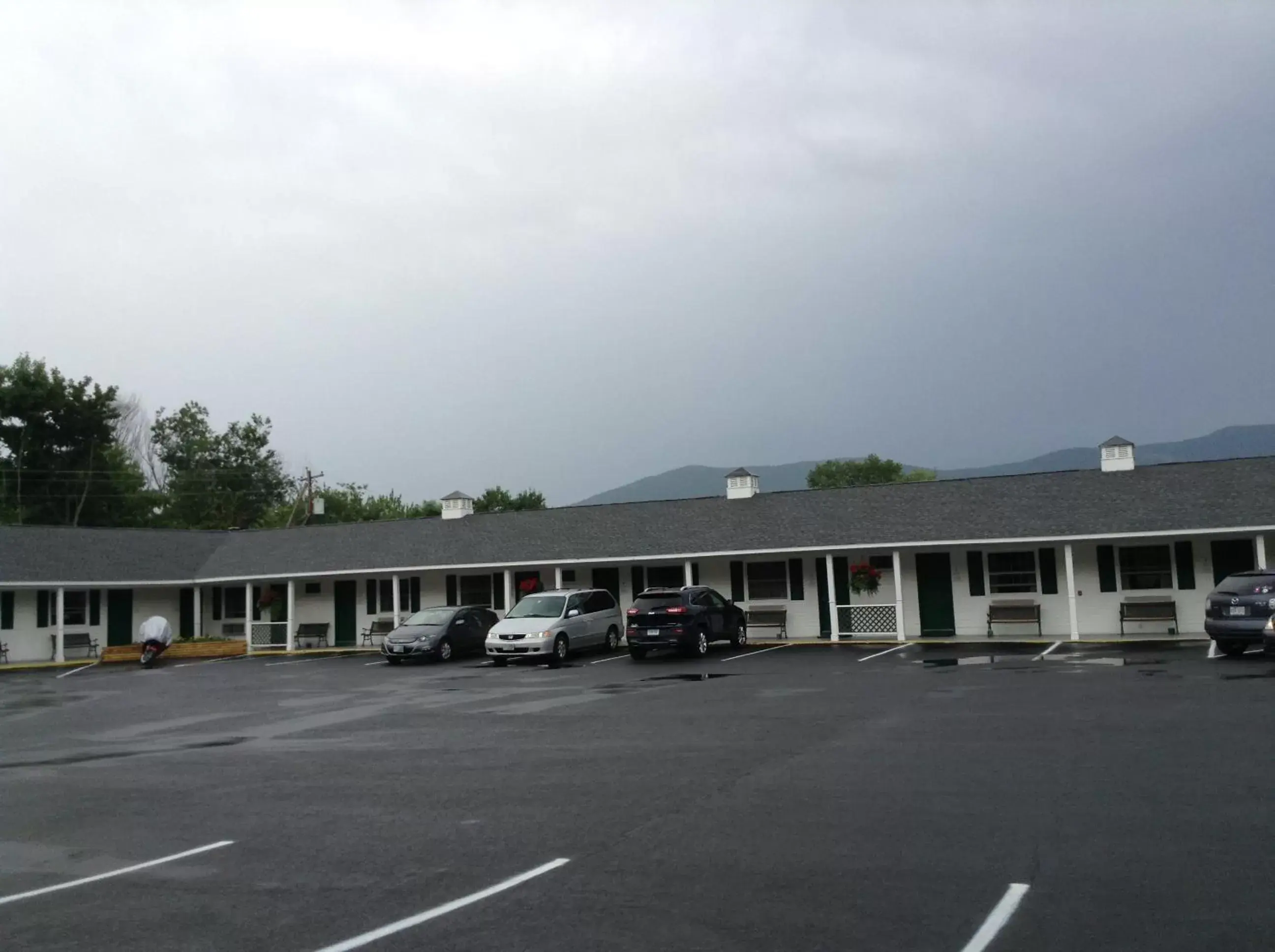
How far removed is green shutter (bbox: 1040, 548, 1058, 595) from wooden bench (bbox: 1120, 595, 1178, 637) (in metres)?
1.71

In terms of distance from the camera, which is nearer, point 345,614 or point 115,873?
point 115,873

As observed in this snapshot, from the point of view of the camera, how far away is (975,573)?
1149 inches

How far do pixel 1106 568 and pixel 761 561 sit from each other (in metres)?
9.08

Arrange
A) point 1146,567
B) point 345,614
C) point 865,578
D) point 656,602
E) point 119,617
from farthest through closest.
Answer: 1. point 119,617
2. point 345,614
3. point 865,578
4. point 1146,567
5. point 656,602

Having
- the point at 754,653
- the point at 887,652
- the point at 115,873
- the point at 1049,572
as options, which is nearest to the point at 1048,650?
the point at 887,652

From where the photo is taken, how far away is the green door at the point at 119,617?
123 ft

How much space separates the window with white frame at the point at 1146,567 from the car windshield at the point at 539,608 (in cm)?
1387

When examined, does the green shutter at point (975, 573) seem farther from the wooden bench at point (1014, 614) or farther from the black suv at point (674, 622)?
the black suv at point (674, 622)

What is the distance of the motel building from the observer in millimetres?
27016

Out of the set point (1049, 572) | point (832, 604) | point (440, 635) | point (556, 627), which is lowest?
point (440, 635)

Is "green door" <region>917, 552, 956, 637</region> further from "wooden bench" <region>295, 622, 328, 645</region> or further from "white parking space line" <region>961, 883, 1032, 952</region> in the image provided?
"white parking space line" <region>961, 883, 1032, 952</region>

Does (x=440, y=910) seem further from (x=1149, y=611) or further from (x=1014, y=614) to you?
(x=1149, y=611)

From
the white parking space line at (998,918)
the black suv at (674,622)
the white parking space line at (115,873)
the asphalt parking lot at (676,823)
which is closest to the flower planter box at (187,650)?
the black suv at (674,622)

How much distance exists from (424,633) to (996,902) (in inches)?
932
